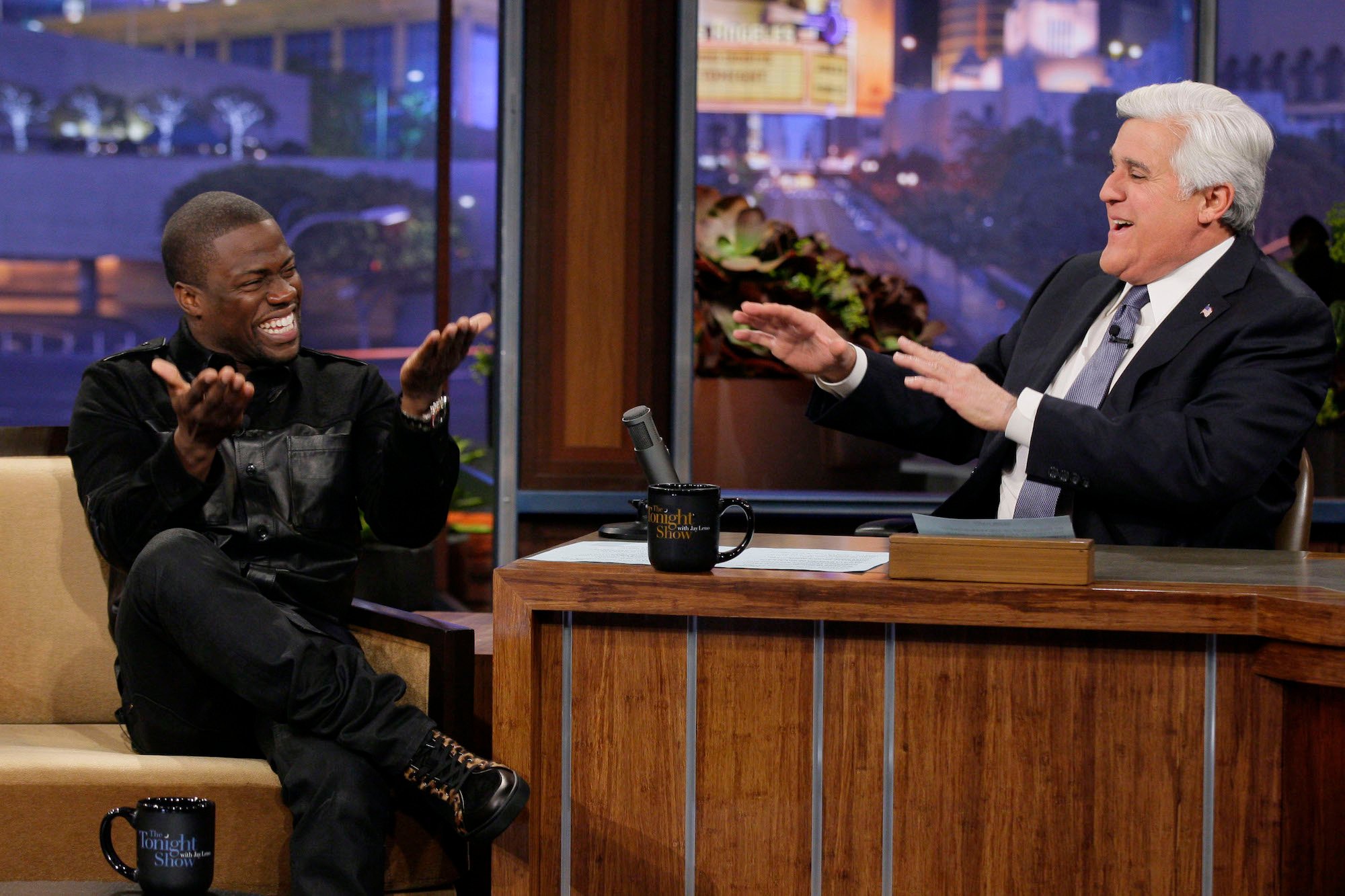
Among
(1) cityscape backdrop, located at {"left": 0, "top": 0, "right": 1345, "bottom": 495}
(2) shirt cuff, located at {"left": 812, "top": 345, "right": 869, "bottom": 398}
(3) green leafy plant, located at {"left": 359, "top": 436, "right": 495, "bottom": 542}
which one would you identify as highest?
(1) cityscape backdrop, located at {"left": 0, "top": 0, "right": 1345, "bottom": 495}

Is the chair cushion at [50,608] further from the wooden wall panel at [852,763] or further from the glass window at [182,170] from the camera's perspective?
the glass window at [182,170]

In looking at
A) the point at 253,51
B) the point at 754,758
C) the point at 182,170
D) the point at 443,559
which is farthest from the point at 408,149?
the point at 754,758

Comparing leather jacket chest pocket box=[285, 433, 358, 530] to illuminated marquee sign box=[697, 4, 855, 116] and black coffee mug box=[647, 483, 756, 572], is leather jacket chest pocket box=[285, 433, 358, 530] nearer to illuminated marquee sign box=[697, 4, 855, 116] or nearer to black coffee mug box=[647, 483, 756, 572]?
black coffee mug box=[647, 483, 756, 572]

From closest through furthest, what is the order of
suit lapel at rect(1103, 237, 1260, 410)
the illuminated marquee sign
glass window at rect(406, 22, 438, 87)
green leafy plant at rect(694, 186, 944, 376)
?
1. suit lapel at rect(1103, 237, 1260, 410)
2. green leafy plant at rect(694, 186, 944, 376)
3. the illuminated marquee sign
4. glass window at rect(406, 22, 438, 87)

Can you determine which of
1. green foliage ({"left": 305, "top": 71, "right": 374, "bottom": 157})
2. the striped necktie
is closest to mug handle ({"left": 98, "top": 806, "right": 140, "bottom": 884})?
the striped necktie

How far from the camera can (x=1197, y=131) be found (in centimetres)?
227

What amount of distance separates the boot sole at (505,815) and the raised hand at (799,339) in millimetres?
796

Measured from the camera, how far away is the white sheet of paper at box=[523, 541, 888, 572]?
181cm

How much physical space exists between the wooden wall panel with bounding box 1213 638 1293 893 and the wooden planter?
2.01 m

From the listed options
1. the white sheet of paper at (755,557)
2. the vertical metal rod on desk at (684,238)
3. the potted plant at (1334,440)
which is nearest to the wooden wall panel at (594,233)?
the vertical metal rod on desk at (684,238)

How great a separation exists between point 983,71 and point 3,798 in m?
3.52

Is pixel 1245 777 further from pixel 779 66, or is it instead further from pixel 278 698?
pixel 779 66

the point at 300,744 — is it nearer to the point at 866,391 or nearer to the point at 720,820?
the point at 720,820

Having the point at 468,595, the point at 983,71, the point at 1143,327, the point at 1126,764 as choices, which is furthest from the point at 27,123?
the point at 1126,764
